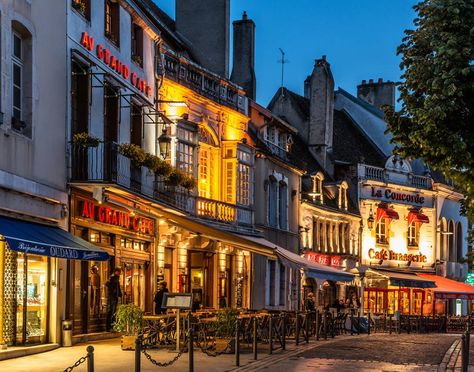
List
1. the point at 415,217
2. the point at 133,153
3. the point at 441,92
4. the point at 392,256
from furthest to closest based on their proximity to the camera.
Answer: the point at 415,217, the point at 392,256, the point at 133,153, the point at 441,92

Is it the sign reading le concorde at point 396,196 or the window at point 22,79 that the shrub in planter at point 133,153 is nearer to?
the window at point 22,79

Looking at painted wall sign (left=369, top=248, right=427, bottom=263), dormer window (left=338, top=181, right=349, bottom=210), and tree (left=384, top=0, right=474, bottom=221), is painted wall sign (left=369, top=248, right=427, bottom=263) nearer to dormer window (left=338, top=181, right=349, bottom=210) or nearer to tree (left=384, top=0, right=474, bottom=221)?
dormer window (left=338, top=181, right=349, bottom=210)

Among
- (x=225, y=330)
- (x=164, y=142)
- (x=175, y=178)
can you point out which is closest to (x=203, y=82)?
(x=175, y=178)

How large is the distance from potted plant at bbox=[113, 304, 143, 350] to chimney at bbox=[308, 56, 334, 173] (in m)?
30.0

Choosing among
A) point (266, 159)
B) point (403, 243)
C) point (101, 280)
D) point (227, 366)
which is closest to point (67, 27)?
point (101, 280)

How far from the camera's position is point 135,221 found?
2620 cm

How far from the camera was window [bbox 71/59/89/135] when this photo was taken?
72.6 ft

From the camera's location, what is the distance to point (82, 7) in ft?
72.9

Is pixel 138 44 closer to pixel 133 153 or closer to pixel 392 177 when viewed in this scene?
pixel 133 153

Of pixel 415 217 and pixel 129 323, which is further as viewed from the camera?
pixel 415 217

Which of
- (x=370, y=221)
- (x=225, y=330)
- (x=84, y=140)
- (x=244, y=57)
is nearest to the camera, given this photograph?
(x=225, y=330)

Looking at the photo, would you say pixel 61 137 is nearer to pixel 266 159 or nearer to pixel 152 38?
pixel 152 38

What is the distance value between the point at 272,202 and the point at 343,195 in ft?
35.3

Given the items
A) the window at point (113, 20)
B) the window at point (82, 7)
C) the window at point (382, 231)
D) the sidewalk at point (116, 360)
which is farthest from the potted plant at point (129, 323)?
the window at point (382, 231)
